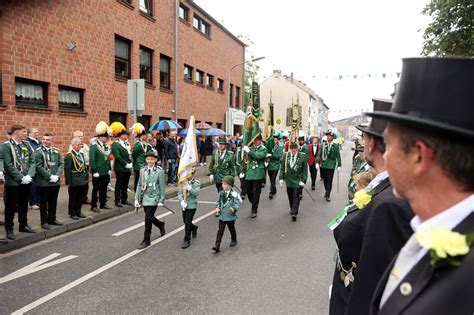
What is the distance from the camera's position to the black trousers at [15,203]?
21.9 feet

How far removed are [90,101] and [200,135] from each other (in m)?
9.08

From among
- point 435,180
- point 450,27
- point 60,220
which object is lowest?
point 60,220

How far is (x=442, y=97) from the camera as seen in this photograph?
1.18 metres

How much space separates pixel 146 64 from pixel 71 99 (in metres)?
5.75

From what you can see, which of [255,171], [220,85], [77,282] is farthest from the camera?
[220,85]

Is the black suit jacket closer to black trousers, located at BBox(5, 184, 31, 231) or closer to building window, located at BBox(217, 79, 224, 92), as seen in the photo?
black trousers, located at BBox(5, 184, 31, 231)

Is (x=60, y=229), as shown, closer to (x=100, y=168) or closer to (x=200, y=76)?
(x=100, y=168)

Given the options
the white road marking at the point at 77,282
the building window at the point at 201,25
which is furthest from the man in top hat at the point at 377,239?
the building window at the point at 201,25

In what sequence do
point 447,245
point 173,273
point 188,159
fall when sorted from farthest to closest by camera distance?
point 188,159, point 173,273, point 447,245

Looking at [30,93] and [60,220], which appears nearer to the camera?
[60,220]

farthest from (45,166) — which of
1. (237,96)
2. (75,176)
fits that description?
(237,96)

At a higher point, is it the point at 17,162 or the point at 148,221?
the point at 17,162

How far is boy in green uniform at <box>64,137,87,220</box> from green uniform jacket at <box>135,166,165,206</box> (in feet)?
6.89

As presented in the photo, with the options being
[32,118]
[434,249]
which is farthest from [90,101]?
[434,249]
